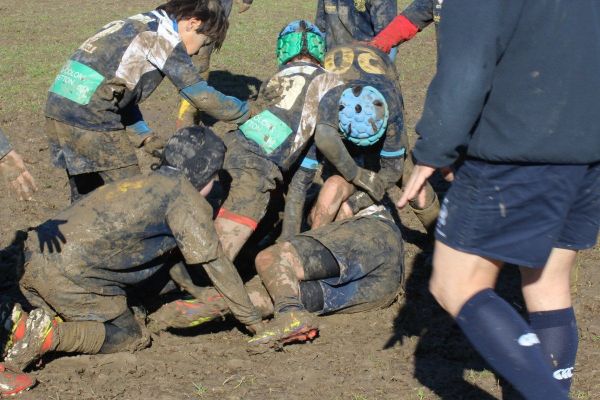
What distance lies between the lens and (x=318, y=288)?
16.3ft

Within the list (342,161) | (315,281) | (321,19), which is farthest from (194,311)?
(321,19)

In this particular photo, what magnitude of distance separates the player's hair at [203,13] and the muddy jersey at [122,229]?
4.51 feet

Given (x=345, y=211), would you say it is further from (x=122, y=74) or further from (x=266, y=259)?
(x=122, y=74)

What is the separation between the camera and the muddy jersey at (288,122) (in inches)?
213

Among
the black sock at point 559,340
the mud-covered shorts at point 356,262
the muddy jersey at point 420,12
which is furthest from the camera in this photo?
the muddy jersey at point 420,12

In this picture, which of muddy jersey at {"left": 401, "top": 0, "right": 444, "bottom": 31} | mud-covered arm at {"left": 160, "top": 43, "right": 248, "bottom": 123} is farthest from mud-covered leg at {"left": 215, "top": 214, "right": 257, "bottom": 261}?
muddy jersey at {"left": 401, "top": 0, "right": 444, "bottom": 31}

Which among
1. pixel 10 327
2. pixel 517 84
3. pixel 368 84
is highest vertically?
pixel 517 84

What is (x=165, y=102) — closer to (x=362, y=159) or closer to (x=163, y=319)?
(x=362, y=159)

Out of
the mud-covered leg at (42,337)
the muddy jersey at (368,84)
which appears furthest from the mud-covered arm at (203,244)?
the muddy jersey at (368,84)

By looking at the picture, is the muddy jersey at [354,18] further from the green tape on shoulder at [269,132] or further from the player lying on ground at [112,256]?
the player lying on ground at [112,256]

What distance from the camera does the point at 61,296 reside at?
4391 mm

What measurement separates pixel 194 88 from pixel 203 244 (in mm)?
1344

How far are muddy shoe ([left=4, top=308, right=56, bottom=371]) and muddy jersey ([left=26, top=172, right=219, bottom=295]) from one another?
0.26m

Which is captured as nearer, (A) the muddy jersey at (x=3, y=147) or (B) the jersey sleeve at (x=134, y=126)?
(A) the muddy jersey at (x=3, y=147)
